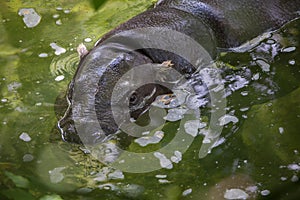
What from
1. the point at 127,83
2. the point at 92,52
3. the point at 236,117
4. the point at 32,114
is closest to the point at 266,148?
the point at 236,117

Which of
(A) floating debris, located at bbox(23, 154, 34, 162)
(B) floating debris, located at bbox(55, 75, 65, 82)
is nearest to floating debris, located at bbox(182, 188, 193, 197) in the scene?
(A) floating debris, located at bbox(23, 154, 34, 162)

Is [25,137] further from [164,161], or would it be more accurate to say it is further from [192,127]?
[192,127]

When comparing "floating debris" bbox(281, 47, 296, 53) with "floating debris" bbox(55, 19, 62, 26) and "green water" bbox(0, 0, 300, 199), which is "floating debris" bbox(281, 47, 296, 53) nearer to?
"green water" bbox(0, 0, 300, 199)

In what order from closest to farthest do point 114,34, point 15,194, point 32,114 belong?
point 15,194, point 32,114, point 114,34

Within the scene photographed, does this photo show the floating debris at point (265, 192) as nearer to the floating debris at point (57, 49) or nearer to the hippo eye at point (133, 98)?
the hippo eye at point (133, 98)

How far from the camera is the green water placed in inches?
120

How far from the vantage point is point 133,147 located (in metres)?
3.37

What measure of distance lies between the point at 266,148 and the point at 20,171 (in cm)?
155

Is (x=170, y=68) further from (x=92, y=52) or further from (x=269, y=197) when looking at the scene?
(x=269, y=197)

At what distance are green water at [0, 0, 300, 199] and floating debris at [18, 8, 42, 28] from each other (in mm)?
57

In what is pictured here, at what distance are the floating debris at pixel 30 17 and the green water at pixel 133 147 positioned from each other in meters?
0.06

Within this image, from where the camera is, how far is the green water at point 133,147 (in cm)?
304

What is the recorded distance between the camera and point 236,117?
3.54m

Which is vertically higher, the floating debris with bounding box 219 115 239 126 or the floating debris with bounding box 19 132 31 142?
the floating debris with bounding box 219 115 239 126
